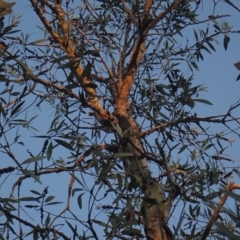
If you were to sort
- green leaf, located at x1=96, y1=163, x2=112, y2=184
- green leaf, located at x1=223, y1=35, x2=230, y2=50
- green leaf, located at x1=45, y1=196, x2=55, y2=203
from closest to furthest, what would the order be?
green leaf, located at x1=96, y1=163, x2=112, y2=184, green leaf, located at x1=45, y1=196, x2=55, y2=203, green leaf, located at x1=223, y1=35, x2=230, y2=50

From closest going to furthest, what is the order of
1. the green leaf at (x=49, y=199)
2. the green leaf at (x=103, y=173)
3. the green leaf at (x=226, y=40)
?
the green leaf at (x=103, y=173)
the green leaf at (x=49, y=199)
the green leaf at (x=226, y=40)

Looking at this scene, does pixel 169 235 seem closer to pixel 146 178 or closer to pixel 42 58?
pixel 146 178

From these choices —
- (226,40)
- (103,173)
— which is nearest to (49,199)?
(103,173)

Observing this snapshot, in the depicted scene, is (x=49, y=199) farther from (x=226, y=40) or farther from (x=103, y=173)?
(x=226, y=40)

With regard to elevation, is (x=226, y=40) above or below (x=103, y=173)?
above

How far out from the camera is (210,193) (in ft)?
6.77

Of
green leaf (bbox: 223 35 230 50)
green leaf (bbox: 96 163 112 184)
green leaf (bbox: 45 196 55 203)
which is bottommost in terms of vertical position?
green leaf (bbox: 96 163 112 184)

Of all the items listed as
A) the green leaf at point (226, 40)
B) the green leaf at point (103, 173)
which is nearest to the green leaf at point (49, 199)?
the green leaf at point (103, 173)

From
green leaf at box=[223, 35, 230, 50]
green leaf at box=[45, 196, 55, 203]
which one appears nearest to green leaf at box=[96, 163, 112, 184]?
green leaf at box=[45, 196, 55, 203]

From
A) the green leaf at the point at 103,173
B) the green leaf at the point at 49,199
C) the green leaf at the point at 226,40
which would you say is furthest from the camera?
the green leaf at the point at 226,40

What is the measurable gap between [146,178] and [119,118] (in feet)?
1.54

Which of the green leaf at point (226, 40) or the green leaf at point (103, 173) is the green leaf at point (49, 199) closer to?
the green leaf at point (103, 173)

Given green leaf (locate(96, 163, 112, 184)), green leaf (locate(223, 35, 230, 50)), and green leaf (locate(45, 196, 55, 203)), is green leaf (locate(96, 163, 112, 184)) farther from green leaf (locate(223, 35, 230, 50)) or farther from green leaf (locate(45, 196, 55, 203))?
green leaf (locate(223, 35, 230, 50))

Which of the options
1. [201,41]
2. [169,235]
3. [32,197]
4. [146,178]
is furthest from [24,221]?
[201,41]
